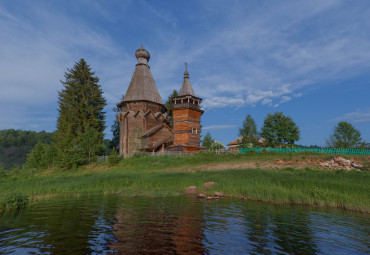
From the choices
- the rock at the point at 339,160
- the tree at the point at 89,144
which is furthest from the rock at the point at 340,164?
the tree at the point at 89,144

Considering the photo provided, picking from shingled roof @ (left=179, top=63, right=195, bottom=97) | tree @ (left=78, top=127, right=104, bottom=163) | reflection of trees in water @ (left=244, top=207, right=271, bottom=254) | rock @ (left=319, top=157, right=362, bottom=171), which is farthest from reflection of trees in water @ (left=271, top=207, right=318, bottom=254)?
tree @ (left=78, top=127, right=104, bottom=163)

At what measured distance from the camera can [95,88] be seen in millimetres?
41625

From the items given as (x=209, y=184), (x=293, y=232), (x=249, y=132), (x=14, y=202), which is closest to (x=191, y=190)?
(x=209, y=184)

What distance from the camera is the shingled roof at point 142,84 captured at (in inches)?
1497

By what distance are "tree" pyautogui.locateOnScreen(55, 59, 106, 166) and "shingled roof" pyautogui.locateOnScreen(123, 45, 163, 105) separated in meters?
7.01

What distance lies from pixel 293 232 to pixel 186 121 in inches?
1153

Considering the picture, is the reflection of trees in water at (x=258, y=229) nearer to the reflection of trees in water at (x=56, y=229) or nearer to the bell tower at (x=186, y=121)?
the reflection of trees in water at (x=56, y=229)

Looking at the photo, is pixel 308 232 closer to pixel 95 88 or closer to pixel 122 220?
pixel 122 220

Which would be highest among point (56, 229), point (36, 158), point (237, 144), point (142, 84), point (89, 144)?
point (142, 84)

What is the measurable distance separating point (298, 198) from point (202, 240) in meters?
7.07

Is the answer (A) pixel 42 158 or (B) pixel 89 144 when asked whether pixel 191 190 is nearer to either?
(B) pixel 89 144

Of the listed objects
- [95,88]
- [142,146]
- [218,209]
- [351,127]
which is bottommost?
[218,209]

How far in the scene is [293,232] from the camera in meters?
5.72

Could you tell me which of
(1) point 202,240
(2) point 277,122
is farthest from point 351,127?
(1) point 202,240
